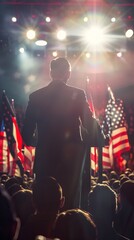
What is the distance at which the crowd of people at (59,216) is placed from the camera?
179cm

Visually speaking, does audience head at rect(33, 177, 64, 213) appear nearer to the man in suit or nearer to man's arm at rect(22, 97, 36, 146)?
the man in suit

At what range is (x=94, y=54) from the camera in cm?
2512

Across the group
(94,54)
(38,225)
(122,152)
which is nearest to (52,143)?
(38,225)

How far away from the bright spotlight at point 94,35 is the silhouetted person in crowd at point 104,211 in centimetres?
1657

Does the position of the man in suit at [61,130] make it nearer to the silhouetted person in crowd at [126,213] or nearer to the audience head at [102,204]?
the audience head at [102,204]

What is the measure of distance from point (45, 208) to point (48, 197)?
2.9 inches

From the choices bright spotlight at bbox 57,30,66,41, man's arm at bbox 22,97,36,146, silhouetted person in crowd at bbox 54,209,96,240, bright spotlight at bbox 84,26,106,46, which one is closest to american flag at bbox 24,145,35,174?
man's arm at bbox 22,97,36,146

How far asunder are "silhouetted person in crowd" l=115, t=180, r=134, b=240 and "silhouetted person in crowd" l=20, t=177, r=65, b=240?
3.19ft

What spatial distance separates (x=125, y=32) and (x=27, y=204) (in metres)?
15.2

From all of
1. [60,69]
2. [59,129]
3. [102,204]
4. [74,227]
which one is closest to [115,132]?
[60,69]

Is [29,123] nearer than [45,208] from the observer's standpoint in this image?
No

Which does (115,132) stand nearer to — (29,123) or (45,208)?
(29,123)

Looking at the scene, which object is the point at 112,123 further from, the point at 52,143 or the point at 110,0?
the point at 52,143

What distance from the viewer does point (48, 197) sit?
3.26 meters
